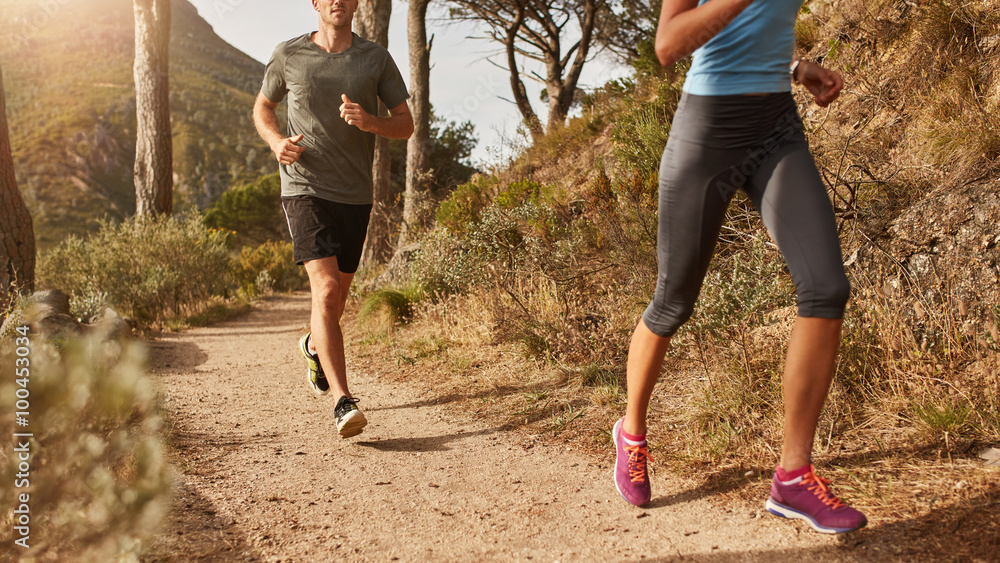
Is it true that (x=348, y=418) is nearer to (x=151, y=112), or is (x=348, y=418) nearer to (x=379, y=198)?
(x=379, y=198)

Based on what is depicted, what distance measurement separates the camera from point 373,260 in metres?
9.87

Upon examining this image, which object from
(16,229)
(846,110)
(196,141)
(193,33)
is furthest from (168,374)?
(193,33)

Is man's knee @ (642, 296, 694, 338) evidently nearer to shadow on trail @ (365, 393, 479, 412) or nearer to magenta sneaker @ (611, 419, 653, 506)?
magenta sneaker @ (611, 419, 653, 506)

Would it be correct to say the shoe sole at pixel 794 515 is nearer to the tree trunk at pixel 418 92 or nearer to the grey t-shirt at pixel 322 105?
the grey t-shirt at pixel 322 105

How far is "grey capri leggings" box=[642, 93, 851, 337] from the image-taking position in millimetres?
1826

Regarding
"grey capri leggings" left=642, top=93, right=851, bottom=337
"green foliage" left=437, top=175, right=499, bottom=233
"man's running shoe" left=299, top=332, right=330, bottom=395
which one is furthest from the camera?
"green foliage" left=437, top=175, right=499, bottom=233

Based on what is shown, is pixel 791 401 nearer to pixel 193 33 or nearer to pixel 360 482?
pixel 360 482

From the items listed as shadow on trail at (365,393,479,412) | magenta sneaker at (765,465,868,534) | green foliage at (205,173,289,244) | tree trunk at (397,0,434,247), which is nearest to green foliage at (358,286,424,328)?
shadow on trail at (365,393,479,412)

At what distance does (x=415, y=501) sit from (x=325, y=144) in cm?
184

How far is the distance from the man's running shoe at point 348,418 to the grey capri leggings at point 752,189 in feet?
5.60

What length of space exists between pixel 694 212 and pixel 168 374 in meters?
4.65

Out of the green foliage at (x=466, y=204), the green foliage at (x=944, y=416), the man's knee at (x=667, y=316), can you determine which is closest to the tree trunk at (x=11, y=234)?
the green foliage at (x=466, y=204)

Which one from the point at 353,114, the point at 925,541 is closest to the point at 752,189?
the point at 925,541

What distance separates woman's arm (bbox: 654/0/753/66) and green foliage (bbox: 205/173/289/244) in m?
22.2
